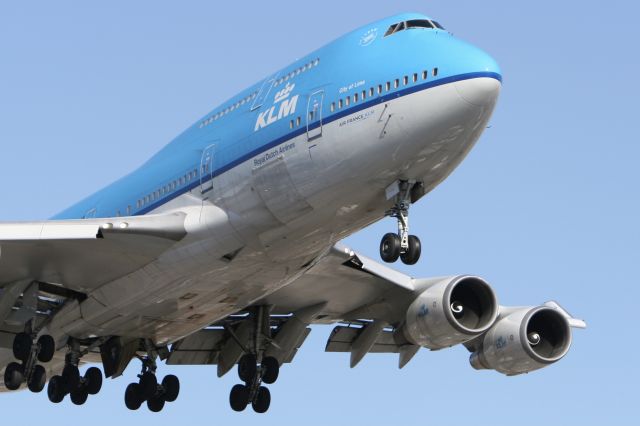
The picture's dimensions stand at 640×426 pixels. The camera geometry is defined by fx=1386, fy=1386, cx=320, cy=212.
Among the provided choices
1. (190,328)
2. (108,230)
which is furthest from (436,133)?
(190,328)

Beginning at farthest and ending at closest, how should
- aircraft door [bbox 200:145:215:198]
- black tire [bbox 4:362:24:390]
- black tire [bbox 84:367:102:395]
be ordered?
black tire [bbox 84:367:102:395], black tire [bbox 4:362:24:390], aircraft door [bbox 200:145:215:198]

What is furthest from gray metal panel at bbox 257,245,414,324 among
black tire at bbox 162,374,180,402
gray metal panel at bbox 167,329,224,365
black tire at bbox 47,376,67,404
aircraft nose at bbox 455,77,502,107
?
aircraft nose at bbox 455,77,502,107

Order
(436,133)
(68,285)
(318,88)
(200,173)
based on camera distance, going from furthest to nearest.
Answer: (68,285) → (200,173) → (318,88) → (436,133)

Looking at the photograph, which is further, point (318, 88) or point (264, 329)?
point (264, 329)

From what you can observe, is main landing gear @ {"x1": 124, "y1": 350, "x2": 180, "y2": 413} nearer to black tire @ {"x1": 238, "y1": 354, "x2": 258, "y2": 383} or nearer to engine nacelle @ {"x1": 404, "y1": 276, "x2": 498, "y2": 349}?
black tire @ {"x1": 238, "y1": 354, "x2": 258, "y2": 383}

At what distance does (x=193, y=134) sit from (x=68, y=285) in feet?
14.0

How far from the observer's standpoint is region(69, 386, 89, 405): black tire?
106ft

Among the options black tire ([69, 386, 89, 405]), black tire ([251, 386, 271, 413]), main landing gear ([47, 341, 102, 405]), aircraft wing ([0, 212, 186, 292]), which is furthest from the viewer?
A: black tire ([251, 386, 271, 413])

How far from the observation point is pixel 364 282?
33125 mm

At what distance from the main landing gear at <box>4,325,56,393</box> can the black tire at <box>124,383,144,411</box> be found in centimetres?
329

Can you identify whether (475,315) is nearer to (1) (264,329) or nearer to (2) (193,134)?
(1) (264,329)

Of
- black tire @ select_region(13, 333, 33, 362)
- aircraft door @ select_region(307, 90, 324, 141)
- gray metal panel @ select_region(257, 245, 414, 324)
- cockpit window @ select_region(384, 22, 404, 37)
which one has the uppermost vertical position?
cockpit window @ select_region(384, 22, 404, 37)

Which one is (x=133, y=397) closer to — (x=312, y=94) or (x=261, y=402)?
(x=261, y=402)

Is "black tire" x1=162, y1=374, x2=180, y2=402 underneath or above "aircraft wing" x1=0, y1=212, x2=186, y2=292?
underneath
